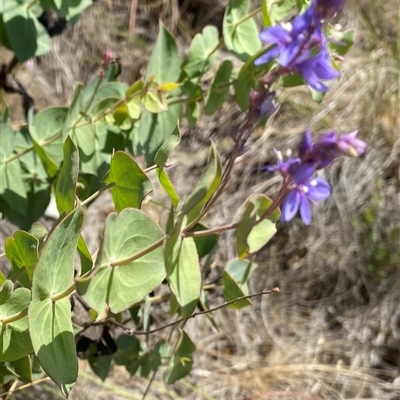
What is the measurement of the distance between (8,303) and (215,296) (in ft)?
3.81

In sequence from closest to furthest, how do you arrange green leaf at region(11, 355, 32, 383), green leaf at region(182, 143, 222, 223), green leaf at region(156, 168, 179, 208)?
green leaf at region(182, 143, 222, 223)
green leaf at region(156, 168, 179, 208)
green leaf at region(11, 355, 32, 383)

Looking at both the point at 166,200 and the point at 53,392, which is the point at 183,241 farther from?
the point at 166,200

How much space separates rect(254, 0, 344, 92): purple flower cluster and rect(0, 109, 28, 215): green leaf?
1.55ft

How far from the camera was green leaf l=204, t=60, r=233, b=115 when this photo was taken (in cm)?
96

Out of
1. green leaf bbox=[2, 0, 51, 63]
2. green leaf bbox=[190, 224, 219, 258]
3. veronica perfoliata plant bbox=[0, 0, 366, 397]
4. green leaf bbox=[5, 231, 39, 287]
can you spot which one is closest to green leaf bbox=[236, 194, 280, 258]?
veronica perfoliata plant bbox=[0, 0, 366, 397]

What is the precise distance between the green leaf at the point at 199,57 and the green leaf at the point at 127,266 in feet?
1.44

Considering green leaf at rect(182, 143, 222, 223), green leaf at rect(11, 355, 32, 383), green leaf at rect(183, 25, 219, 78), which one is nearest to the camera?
green leaf at rect(182, 143, 222, 223)

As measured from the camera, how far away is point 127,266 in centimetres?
66

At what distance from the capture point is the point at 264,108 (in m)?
0.71

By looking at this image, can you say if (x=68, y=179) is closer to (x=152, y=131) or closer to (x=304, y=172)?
(x=304, y=172)

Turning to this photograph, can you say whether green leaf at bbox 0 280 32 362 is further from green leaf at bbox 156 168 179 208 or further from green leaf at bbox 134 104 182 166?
green leaf at bbox 134 104 182 166

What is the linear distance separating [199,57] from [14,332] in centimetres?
55

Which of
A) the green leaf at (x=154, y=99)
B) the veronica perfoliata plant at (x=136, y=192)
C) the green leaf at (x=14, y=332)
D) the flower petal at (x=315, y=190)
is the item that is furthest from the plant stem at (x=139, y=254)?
the green leaf at (x=154, y=99)

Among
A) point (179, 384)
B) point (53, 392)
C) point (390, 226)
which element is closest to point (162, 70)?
point (53, 392)
